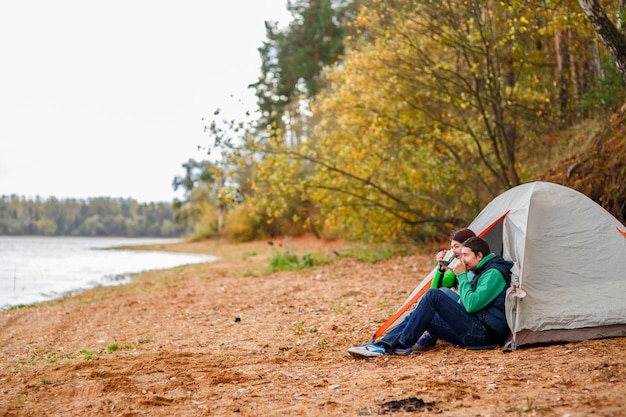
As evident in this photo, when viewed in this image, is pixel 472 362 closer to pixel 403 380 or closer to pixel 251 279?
pixel 403 380

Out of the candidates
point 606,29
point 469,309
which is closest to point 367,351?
point 469,309

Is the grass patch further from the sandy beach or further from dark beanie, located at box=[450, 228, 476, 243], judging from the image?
dark beanie, located at box=[450, 228, 476, 243]

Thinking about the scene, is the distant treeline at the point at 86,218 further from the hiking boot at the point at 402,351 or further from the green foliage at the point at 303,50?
the hiking boot at the point at 402,351

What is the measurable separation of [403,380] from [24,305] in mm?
11658

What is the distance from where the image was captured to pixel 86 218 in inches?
3150

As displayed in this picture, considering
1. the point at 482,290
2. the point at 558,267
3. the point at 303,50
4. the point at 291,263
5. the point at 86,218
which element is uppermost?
the point at 303,50

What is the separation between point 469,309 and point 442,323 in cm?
33

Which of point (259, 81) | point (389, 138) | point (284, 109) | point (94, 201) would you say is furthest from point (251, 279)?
point (94, 201)

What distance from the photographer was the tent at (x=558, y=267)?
5.71 metres

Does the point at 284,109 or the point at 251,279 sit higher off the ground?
the point at 284,109

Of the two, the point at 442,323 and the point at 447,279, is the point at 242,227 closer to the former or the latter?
the point at 447,279

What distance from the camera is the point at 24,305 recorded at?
1370 centimetres

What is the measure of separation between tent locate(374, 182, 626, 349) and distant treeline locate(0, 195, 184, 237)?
7501cm

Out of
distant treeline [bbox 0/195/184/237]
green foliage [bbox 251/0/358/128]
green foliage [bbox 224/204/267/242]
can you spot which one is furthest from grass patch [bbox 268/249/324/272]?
distant treeline [bbox 0/195/184/237]
